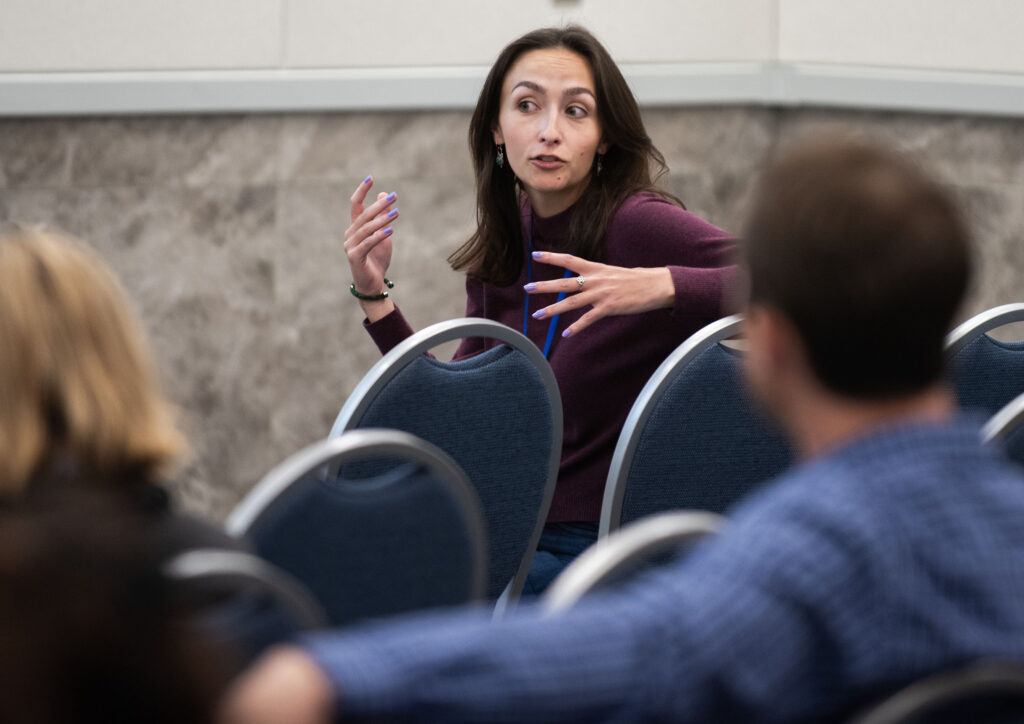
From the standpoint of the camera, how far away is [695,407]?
1950mm

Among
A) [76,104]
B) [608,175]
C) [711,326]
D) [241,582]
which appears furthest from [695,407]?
[76,104]

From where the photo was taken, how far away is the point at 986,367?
2.06 metres

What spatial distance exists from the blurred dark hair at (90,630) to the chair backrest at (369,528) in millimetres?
505

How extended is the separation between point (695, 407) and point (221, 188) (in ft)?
8.53

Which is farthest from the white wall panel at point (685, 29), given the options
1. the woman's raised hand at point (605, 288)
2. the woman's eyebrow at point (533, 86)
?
the woman's raised hand at point (605, 288)

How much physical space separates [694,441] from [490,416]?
1.13 ft

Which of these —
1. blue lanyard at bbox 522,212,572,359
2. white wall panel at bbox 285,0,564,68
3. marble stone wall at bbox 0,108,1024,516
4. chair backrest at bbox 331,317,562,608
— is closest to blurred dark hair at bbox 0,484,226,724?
chair backrest at bbox 331,317,562,608

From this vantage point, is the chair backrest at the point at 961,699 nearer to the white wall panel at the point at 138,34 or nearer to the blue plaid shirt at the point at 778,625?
the blue plaid shirt at the point at 778,625

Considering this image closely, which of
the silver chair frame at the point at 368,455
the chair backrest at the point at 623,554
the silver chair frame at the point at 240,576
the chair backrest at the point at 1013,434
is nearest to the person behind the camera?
the silver chair frame at the point at 240,576

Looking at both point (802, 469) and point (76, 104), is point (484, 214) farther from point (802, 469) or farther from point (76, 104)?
point (76, 104)

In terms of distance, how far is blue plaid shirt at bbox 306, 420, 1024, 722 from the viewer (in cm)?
74

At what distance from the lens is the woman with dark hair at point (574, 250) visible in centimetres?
213

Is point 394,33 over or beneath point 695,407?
over

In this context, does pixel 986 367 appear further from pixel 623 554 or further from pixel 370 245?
pixel 623 554
